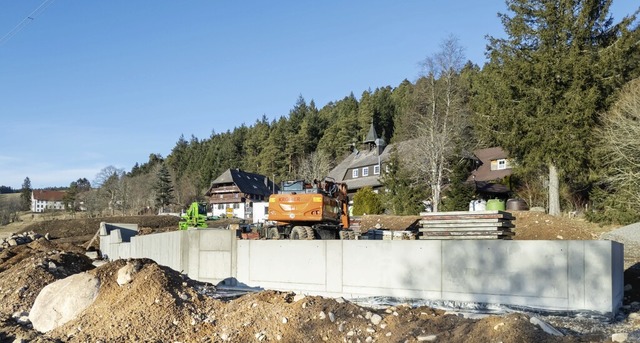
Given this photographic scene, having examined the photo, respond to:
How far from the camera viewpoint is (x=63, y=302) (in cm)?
1073

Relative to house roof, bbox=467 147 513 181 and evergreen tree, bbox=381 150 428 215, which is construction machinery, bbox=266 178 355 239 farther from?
house roof, bbox=467 147 513 181

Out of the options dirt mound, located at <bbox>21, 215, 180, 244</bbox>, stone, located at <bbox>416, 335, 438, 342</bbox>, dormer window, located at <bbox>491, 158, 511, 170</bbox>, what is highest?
dormer window, located at <bbox>491, 158, 511, 170</bbox>

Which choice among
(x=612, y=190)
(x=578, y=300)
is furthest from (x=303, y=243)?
(x=612, y=190)

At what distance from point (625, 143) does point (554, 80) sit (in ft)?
15.9

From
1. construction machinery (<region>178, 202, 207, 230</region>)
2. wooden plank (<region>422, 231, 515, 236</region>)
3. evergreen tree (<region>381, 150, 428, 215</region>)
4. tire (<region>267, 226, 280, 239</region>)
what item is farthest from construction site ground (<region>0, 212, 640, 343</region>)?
evergreen tree (<region>381, 150, 428, 215</region>)

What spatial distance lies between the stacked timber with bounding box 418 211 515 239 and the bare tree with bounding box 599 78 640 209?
11870 mm

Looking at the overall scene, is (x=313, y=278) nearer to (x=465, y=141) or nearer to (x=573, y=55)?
(x=573, y=55)

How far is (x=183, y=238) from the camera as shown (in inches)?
668

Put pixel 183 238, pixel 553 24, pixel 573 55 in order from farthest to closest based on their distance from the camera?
pixel 553 24 < pixel 573 55 < pixel 183 238

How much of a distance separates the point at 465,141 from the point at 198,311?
103 ft

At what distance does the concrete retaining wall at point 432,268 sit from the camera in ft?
34.6

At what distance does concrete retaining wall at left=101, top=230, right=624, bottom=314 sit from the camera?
10531 mm

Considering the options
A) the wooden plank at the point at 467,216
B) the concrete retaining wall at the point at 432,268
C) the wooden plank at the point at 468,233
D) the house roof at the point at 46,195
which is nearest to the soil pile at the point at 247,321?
the concrete retaining wall at the point at 432,268

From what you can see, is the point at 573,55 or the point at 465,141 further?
the point at 465,141
